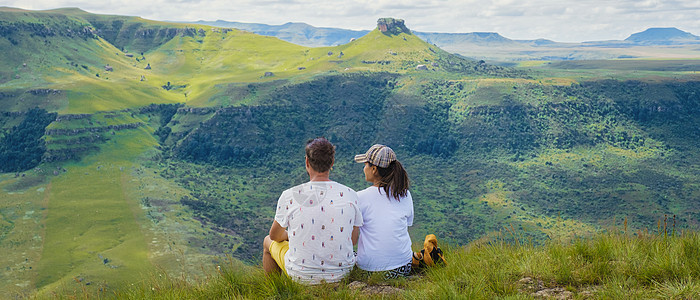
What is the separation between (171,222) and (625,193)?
7628 centimetres

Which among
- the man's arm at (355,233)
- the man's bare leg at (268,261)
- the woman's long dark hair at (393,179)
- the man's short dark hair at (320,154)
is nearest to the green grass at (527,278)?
the man's bare leg at (268,261)

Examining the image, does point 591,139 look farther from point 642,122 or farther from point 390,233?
point 390,233

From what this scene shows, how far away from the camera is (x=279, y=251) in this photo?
7.89 metres

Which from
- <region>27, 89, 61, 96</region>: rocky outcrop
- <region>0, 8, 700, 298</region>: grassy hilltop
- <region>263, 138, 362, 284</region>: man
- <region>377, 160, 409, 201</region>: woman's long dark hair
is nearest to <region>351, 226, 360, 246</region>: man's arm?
<region>263, 138, 362, 284</region>: man

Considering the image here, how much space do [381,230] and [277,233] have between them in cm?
168

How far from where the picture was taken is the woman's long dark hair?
7.64 metres

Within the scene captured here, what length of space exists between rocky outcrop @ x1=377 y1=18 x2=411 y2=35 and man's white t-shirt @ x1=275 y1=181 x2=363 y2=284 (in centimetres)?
18954

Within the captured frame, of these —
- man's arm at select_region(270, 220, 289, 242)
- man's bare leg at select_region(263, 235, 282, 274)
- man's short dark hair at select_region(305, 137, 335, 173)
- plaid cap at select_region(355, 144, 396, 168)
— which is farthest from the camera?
man's bare leg at select_region(263, 235, 282, 274)

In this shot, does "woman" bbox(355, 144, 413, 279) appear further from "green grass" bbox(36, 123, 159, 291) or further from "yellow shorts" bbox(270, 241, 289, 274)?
"green grass" bbox(36, 123, 159, 291)

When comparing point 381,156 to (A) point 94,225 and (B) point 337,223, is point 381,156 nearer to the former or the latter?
(B) point 337,223

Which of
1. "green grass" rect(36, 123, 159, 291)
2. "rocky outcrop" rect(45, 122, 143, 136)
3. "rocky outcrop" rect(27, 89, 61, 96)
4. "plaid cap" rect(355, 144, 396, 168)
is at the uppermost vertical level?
"plaid cap" rect(355, 144, 396, 168)

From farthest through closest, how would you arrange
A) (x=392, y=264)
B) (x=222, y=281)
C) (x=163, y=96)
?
1. (x=163, y=96)
2. (x=392, y=264)
3. (x=222, y=281)

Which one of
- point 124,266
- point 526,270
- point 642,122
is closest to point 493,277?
point 526,270

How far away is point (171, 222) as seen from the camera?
229ft
